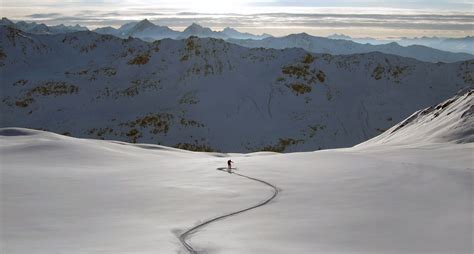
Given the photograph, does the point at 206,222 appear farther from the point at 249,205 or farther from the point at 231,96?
the point at 231,96

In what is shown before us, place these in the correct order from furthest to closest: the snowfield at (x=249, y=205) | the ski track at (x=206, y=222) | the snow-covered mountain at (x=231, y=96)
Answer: the snow-covered mountain at (x=231, y=96) → the ski track at (x=206, y=222) → the snowfield at (x=249, y=205)

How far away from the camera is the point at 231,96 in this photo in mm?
Result: 164000

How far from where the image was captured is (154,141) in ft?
449

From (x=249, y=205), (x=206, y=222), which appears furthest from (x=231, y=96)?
(x=206, y=222)

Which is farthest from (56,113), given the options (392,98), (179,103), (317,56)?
(392,98)

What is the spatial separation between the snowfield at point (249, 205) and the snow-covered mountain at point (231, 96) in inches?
4229

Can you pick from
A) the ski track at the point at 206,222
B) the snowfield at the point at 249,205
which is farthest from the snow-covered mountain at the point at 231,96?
the ski track at the point at 206,222

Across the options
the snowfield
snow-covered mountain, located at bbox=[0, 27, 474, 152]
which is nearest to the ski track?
the snowfield

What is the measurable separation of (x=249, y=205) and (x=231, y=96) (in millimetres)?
148223

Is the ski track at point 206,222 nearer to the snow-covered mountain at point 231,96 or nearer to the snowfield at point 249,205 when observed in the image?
the snowfield at point 249,205

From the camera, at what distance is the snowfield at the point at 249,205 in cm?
1166

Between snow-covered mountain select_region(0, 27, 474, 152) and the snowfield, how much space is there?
107421 millimetres

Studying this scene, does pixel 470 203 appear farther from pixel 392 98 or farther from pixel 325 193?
pixel 392 98

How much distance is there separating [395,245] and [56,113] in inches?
6450
